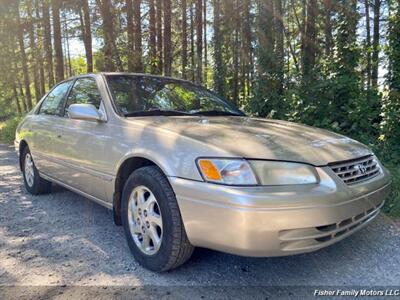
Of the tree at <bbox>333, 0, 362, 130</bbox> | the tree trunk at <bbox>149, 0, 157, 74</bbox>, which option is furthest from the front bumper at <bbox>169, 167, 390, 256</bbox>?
the tree trunk at <bbox>149, 0, 157, 74</bbox>

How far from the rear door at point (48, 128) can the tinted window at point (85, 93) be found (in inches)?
9.8

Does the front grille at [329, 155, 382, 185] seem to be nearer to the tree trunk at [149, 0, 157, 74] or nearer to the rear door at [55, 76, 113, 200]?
the rear door at [55, 76, 113, 200]

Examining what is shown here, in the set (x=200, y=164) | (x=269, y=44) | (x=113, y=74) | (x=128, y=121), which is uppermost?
(x=269, y=44)

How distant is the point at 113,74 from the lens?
4000 mm

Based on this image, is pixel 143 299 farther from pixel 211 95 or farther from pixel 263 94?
pixel 263 94

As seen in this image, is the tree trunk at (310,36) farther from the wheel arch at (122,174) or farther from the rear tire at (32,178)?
the wheel arch at (122,174)

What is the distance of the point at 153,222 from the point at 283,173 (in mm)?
1087

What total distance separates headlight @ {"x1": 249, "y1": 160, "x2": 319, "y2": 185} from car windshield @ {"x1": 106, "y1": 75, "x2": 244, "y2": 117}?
148 cm

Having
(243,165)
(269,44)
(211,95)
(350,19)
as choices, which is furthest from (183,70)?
(243,165)

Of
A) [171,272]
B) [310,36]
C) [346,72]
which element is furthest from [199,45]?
[171,272]

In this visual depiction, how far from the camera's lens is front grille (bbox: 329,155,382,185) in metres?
2.59

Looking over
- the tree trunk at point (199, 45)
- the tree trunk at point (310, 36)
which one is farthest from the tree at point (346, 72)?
the tree trunk at point (199, 45)

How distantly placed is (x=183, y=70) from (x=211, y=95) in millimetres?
10549

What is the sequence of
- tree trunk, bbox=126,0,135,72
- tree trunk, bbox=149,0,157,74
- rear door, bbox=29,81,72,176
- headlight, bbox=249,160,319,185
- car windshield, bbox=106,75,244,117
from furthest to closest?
tree trunk, bbox=149,0,157,74 < tree trunk, bbox=126,0,135,72 < rear door, bbox=29,81,72,176 < car windshield, bbox=106,75,244,117 < headlight, bbox=249,160,319,185
